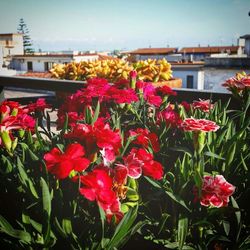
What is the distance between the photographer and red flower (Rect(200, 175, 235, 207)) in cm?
78

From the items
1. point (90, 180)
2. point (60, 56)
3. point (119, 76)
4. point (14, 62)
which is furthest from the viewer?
point (14, 62)

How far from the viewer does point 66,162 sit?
693 millimetres

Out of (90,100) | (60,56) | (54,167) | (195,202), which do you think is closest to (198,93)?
(90,100)

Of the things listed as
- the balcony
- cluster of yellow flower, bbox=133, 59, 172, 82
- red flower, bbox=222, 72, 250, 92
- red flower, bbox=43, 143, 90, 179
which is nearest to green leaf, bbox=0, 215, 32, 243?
the balcony

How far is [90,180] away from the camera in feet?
2.28

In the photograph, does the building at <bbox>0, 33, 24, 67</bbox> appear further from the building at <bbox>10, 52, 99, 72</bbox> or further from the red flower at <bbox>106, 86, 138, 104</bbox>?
the red flower at <bbox>106, 86, 138, 104</bbox>

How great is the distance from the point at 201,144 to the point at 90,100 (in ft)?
1.65

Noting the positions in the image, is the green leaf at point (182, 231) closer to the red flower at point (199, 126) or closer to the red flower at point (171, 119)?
the red flower at point (199, 126)

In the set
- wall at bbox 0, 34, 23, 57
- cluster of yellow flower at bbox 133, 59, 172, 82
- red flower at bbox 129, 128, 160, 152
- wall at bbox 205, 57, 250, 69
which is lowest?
red flower at bbox 129, 128, 160, 152

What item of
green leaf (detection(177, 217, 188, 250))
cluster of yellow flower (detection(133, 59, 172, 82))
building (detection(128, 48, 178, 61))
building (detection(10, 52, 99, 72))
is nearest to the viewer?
green leaf (detection(177, 217, 188, 250))

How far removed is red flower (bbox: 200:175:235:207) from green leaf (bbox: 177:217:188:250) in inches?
2.6

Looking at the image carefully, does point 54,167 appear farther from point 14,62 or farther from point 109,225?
point 14,62

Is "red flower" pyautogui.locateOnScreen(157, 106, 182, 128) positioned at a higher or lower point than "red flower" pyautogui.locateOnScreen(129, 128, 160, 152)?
higher

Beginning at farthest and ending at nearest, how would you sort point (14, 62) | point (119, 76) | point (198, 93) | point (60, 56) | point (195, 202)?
1. point (14, 62)
2. point (60, 56)
3. point (119, 76)
4. point (198, 93)
5. point (195, 202)
